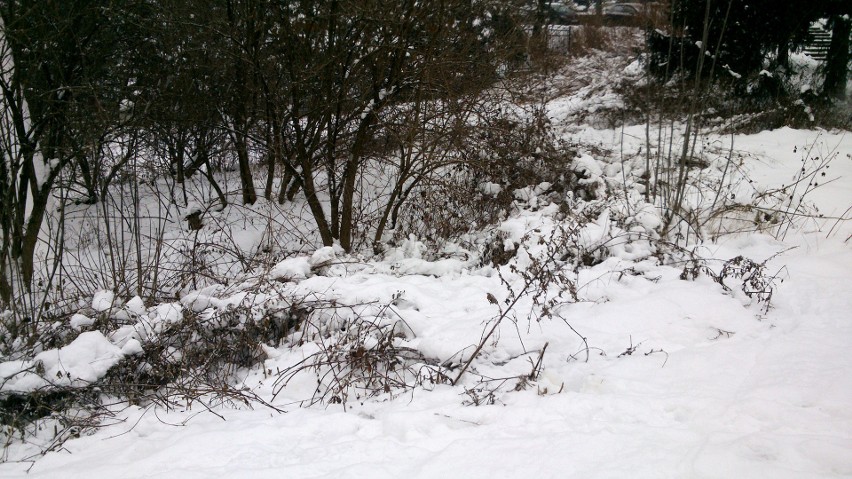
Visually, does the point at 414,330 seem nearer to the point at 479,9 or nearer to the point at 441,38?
the point at 441,38

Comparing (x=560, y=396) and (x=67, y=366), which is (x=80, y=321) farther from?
(x=560, y=396)

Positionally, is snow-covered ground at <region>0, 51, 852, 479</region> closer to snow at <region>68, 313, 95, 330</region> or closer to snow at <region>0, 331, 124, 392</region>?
snow at <region>0, 331, 124, 392</region>

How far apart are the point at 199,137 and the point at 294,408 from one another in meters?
7.54

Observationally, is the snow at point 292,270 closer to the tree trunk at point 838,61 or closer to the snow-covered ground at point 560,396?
the snow-covered ground at point 560,396

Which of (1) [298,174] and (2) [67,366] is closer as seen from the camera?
(2) [67,366]

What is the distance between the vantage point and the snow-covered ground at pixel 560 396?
2469 millimetres

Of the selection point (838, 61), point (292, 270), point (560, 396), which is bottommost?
point (560, 396)

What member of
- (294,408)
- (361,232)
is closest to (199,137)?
(361,232)

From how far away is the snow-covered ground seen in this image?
2.47m

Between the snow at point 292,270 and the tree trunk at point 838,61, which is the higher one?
the tree trunk at point 838,61

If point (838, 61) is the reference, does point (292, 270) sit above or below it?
below

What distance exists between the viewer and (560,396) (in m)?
3.05

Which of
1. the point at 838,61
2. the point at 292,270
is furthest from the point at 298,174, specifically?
the point at 838,61

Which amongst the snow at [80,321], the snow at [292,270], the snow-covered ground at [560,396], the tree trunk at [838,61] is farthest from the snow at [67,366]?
the tree trunk at [838,61]
